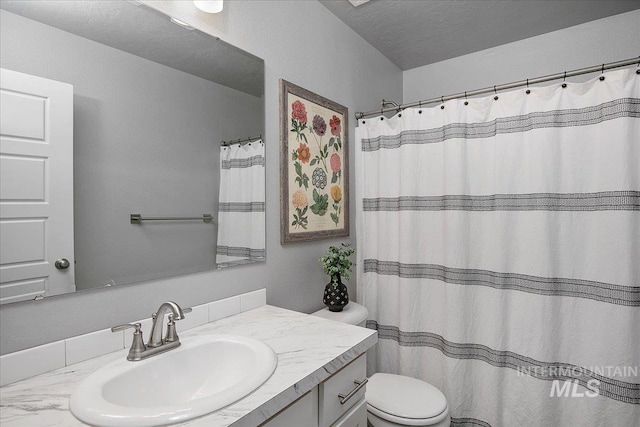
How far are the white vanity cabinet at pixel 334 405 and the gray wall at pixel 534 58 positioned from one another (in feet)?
7.86

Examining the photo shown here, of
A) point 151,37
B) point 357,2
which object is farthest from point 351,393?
point 357,2

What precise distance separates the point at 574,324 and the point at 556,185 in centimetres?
64

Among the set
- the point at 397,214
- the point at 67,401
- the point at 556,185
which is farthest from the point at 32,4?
the point at 556,185

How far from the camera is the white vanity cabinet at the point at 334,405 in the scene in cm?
83

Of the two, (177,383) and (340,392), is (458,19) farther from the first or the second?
(177,383)

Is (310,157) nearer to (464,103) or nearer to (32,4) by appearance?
(464,103)

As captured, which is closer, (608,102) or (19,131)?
(19,131)

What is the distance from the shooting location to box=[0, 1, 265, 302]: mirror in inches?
36.4

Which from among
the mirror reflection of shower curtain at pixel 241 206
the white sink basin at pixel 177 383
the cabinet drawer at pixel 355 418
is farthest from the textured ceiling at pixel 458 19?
the cabinet drawer at pixel 355 418

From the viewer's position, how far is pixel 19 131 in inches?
33.3

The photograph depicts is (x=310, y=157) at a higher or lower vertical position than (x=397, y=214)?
higher

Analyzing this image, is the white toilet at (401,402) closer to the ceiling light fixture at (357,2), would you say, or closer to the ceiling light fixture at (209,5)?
the ceiling light fixture at (209,5)

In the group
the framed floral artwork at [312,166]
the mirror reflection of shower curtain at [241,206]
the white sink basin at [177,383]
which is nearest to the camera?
the white sink basin at [177,383]

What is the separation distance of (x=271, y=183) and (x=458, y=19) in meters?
1.66
